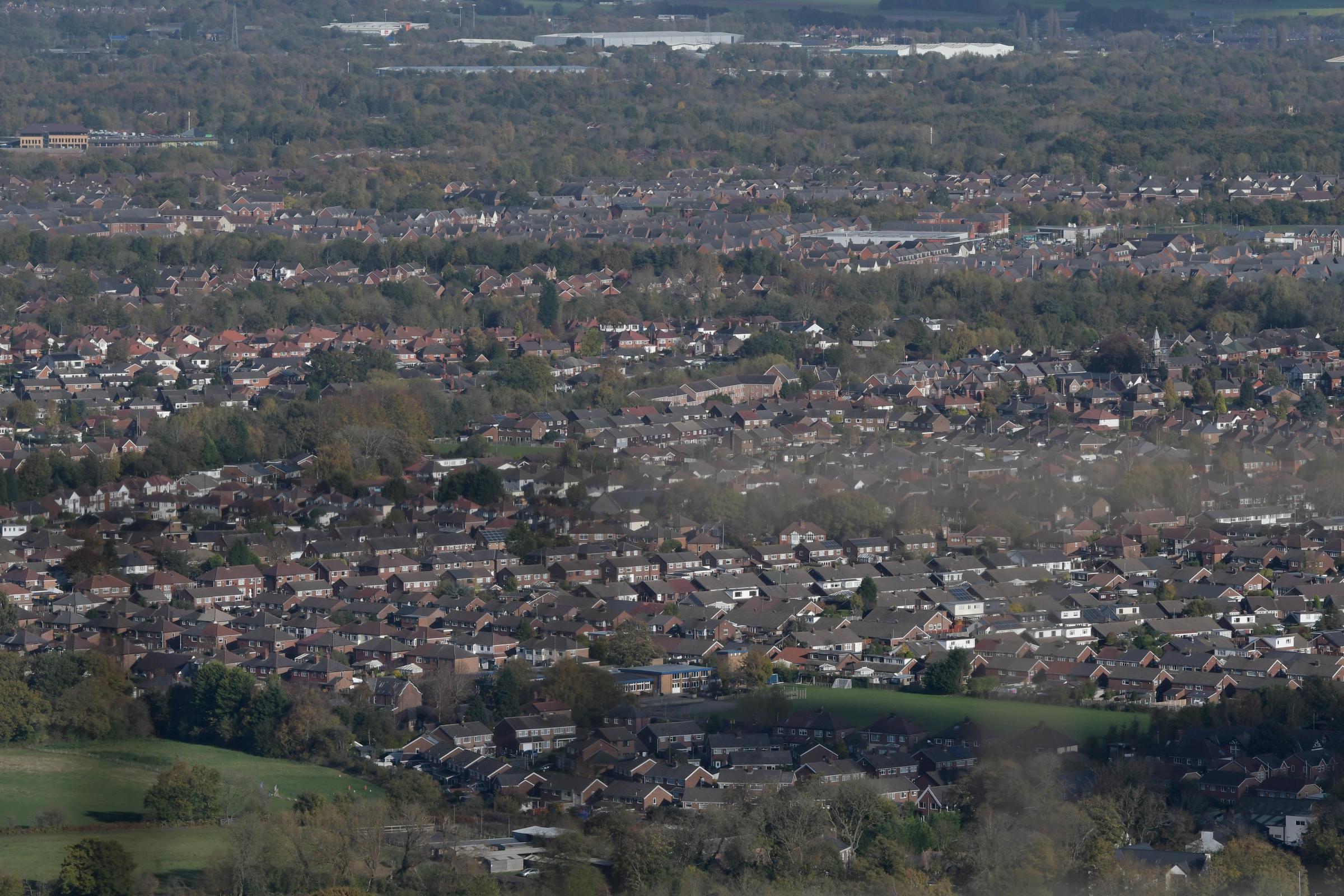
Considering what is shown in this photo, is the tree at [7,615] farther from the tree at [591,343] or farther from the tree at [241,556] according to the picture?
the tree at [591,343]

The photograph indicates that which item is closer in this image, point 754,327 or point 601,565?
point 601,565

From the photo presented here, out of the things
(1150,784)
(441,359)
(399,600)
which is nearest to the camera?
(1150,784)

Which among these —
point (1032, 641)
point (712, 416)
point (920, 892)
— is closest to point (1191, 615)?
point (1032, 641)

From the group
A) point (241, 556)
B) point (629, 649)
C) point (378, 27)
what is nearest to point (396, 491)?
point (241, 556)

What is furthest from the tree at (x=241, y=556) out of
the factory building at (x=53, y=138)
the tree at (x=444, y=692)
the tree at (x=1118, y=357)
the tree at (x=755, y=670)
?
the factory building at (x=53, y=138)

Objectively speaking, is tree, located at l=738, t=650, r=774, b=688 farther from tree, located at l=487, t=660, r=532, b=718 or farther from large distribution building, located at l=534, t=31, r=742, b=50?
large distribution building, located at l=534, t=31, r=742, b=50

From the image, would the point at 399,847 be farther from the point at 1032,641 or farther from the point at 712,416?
the point at 712,416

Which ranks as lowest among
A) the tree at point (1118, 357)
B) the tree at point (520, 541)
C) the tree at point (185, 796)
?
the tree at point (1118, 357)
